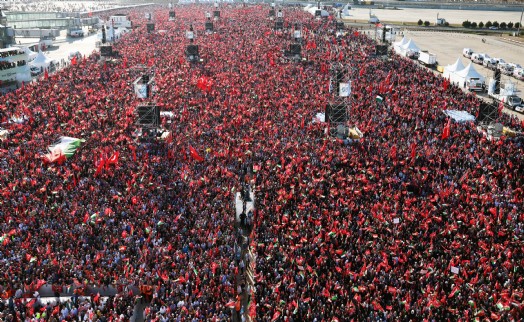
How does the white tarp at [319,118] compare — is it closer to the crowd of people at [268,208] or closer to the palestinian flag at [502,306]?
the crowd of people at [268,208]

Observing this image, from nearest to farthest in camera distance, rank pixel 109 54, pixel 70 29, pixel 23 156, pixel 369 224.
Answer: pixel 369 224 → pixel 23 156 → pixel 109 54 → pixel 70 29

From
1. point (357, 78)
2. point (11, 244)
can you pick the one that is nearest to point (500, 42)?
point (357, 78)

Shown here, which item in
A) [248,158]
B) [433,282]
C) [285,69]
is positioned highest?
[285,69]

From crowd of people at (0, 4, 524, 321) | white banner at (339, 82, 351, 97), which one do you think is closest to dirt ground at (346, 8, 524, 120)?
white banner at (339, 82, 351, 97)

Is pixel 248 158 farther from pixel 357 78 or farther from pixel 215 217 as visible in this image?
pixel 357 78

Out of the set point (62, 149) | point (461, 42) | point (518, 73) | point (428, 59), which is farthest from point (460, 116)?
point (461, 42)

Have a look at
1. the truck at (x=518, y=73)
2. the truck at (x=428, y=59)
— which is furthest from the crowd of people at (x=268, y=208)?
the truck at (x=428, y=59)
